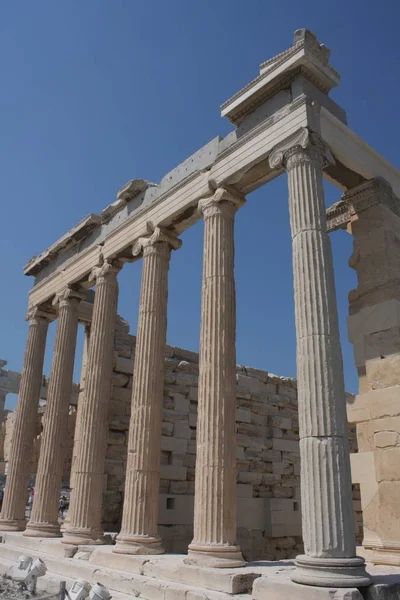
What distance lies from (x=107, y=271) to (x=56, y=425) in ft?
15.4

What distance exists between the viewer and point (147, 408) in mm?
12266

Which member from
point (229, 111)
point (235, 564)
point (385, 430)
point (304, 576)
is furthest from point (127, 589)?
point (229, 111)

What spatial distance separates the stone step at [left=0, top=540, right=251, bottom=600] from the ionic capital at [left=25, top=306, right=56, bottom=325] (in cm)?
812

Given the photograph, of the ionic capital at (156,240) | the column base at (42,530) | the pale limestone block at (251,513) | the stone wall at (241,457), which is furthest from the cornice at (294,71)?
the column base at (42,530)

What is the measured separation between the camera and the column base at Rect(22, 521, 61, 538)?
14.8 m

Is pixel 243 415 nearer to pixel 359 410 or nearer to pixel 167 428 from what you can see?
pixel 167 428

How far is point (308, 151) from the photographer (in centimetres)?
1009

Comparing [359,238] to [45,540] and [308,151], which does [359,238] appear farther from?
[45,540]

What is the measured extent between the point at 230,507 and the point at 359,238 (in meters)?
6.05

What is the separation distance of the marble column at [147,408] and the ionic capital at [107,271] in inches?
53.4

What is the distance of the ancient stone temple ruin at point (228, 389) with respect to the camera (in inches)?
332

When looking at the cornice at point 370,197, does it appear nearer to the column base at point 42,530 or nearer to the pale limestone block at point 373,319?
the pale limestone block at point 373,319

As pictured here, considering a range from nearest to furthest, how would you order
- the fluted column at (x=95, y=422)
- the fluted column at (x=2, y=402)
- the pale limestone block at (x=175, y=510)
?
the fluted column at (x=95, y=422)
the pale limestone block at (x=175, y=510)
the fluted column at (x=2, y=402)

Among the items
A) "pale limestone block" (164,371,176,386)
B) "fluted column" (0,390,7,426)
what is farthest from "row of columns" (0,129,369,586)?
"fluted column" (0,390,7,426)
